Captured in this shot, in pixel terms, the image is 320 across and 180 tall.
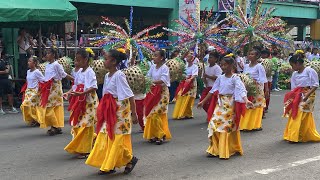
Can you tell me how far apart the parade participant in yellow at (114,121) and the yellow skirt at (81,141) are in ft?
3.09

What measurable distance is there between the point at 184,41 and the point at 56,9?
18.2 ft

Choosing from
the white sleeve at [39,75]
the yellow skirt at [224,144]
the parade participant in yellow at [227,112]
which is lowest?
the yellow skirt at [224,144]

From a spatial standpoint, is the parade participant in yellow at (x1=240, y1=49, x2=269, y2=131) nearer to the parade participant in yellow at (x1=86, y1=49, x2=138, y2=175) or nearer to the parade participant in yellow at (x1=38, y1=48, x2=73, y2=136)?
the parade participant in yellow at (x1=38, y1=48, x2=73, y2=136)

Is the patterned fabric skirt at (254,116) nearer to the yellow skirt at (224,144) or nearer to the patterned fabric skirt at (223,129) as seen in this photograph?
the yellow skirt at (224,144)

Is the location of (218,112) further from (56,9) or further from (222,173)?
(56,9)

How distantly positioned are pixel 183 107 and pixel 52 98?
3.45m

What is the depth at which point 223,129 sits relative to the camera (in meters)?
6.74

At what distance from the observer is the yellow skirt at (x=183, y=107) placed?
1098 centimetres

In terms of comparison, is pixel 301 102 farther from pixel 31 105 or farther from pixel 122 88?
pixel 31 105

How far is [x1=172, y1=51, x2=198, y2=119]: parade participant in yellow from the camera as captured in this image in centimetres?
1091

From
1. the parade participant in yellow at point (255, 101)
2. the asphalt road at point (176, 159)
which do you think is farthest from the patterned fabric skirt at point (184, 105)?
the parade participant in yellow at point (255, 101)

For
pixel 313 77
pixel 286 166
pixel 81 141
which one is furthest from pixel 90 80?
pixel 313 77

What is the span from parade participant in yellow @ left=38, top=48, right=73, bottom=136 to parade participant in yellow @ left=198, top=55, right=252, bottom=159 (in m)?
3.28

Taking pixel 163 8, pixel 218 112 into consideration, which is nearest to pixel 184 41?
pixel 218 112
